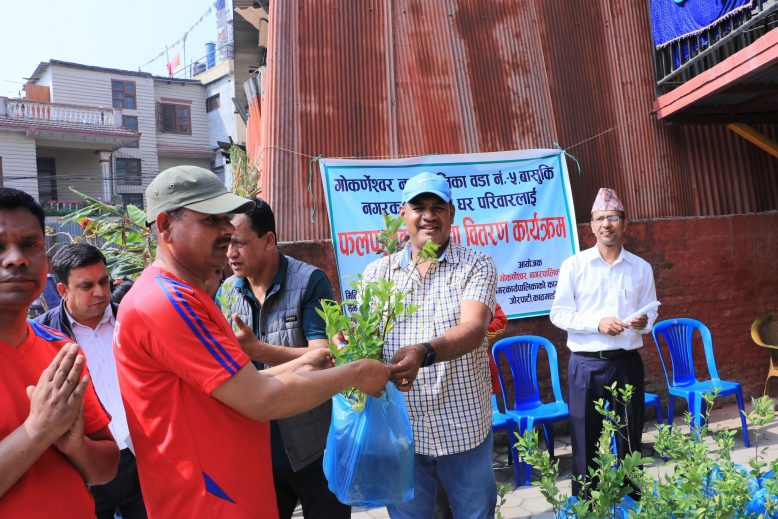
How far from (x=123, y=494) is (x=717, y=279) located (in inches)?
219

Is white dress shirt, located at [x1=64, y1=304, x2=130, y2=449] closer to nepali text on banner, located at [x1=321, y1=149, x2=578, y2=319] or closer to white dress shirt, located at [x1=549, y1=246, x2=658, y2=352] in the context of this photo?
nepali text on banner, located at [x1=321, y1=149, x2=578, y2=319]

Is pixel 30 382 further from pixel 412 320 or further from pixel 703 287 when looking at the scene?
pixel 703 287

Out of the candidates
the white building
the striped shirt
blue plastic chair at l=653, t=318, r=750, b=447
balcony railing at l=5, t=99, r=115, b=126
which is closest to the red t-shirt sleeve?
the striped shirt

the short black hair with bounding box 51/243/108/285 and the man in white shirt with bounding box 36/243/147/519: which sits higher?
the short black hair with bounding box 51/243/108/285

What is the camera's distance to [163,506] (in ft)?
5.18

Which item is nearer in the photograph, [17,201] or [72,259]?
[17,201]

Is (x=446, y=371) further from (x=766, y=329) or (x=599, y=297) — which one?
(x=766, y=329)

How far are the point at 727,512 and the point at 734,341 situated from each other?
16.6 ft

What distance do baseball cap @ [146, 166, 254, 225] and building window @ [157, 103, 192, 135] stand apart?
26.5 meters

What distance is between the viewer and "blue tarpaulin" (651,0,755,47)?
17.3 feet

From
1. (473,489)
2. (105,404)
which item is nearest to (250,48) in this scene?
(105,404)

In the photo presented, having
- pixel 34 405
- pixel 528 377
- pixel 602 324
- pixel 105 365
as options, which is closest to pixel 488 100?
pixel 528 377

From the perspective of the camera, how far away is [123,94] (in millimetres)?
25094

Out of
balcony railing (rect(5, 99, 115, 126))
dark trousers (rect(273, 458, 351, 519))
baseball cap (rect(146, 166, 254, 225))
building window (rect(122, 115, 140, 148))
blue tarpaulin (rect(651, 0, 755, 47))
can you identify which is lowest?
dark trousers (rect(273, 458, 351, 519))
